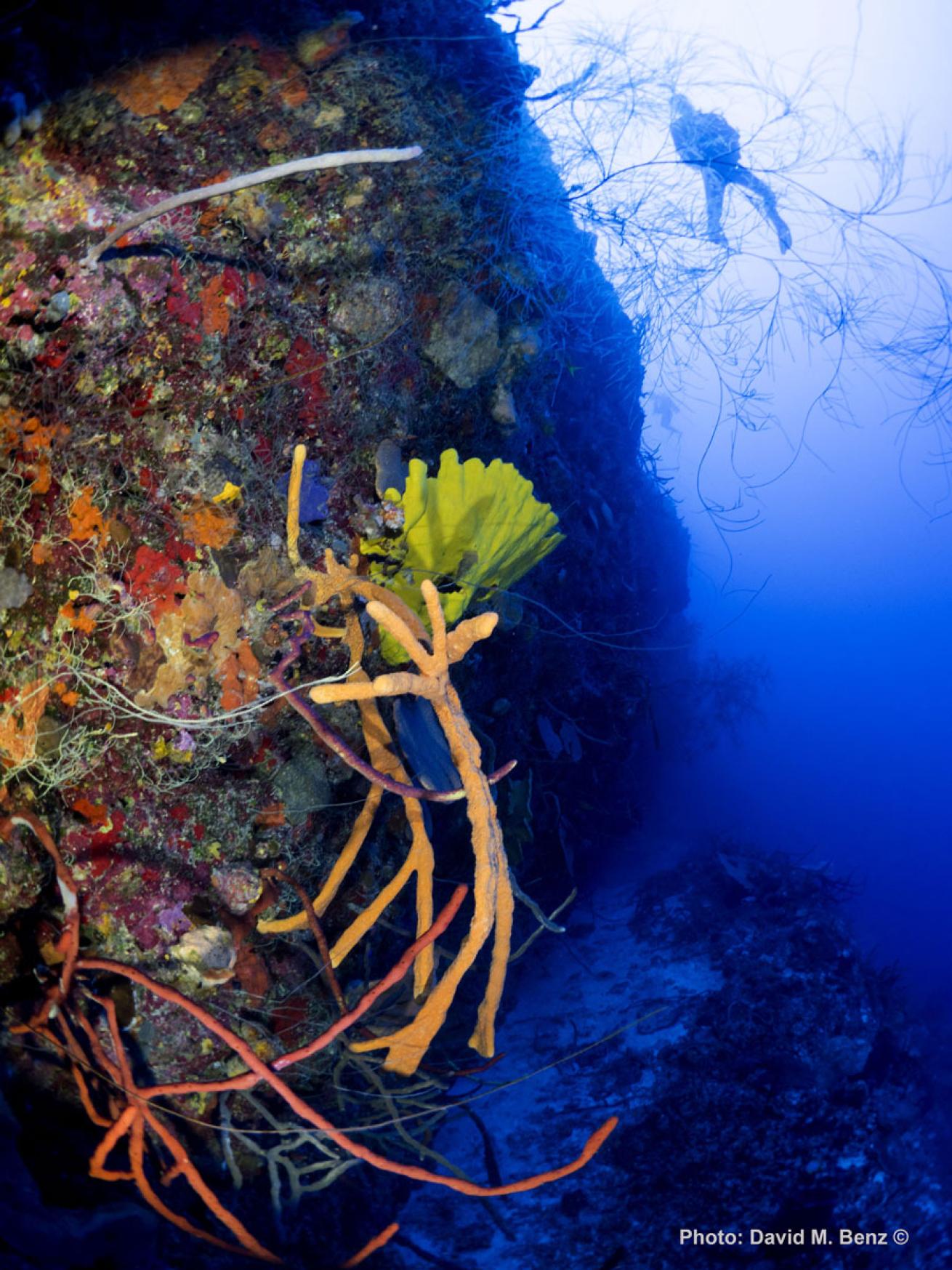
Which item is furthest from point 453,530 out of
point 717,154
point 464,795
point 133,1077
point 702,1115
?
point 702,1115

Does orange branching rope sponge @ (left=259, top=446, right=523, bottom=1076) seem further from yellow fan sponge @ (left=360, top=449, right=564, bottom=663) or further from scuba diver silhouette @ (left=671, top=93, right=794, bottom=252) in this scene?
scuba diver silhouette @ (left=671, top=93, right=794, bottom=252)

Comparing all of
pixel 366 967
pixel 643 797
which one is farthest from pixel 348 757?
pixel 643 797

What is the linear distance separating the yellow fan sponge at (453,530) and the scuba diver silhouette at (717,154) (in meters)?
2.35

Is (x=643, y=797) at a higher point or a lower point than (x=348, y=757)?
lower

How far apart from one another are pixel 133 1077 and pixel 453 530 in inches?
84.2

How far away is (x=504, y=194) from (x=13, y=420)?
2.26 m

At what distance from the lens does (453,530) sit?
2252mm

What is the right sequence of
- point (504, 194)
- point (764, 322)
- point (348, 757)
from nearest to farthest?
point (348, 757) → point (504, 194) → point (764, 322)

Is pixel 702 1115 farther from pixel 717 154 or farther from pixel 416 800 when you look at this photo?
pixel 717 154

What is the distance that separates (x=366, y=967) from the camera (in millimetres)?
2385

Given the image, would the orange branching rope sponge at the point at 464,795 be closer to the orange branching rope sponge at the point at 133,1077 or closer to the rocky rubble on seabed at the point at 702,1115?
the orange branching rope sponge at the point at 133,1077

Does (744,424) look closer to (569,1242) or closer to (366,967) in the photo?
(366,967)

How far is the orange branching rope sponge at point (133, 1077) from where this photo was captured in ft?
6.07

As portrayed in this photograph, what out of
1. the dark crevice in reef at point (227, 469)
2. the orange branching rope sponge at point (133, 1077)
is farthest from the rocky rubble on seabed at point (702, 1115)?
the orange branching rope sponge at point (133, 1077)
